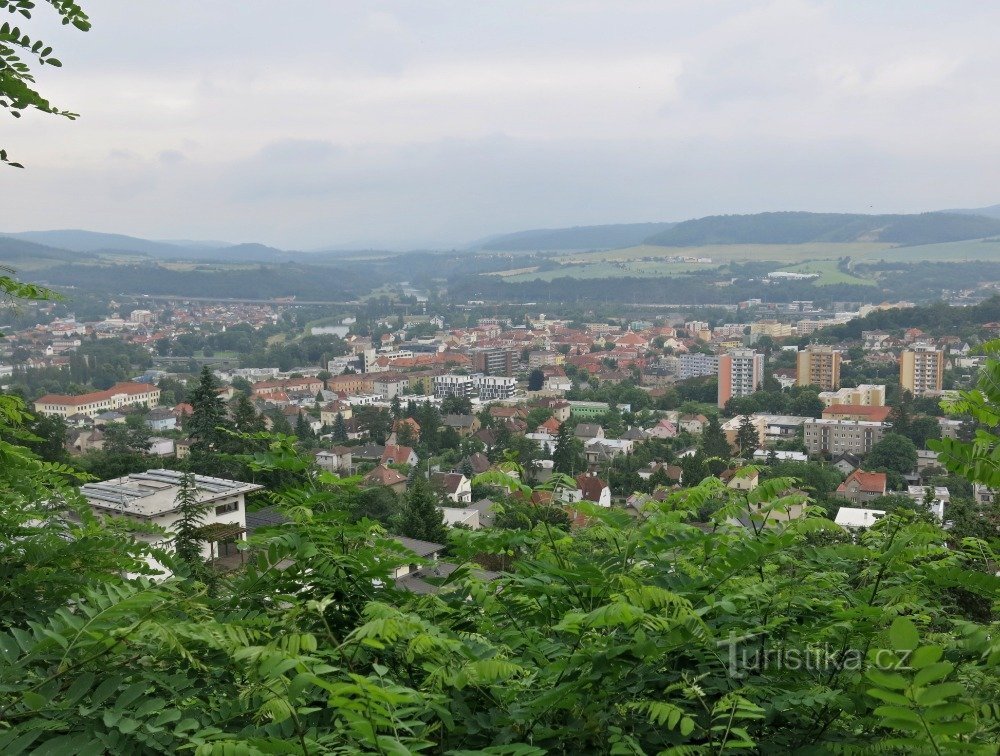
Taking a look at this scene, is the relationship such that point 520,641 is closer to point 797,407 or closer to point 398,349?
point 797,407

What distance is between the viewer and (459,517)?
24328mm

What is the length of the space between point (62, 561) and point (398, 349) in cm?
7709

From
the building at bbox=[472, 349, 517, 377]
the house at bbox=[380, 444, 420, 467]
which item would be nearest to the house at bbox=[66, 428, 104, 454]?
the house at bbox=[380, 444, 420, 467]

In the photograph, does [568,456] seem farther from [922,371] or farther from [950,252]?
[950,252]

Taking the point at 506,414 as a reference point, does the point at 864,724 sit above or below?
above

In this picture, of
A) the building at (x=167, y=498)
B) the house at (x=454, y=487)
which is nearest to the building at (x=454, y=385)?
the house at (x=454, y=487)


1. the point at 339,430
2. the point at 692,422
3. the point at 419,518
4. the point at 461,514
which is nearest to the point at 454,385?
the point at 339,430

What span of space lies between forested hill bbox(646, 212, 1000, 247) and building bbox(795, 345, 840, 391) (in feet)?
314

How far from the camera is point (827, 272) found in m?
120

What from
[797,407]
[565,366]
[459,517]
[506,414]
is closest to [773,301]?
[565,366]

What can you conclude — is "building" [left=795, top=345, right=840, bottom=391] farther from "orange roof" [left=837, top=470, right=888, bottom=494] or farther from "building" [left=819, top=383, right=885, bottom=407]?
"orange roof" [left=837, top=470, right=888, bottom=494]

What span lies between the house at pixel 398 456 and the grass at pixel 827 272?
88.5 metres

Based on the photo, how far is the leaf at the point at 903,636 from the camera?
108 centimetres

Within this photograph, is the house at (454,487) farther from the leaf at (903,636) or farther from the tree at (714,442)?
the leaf at (903,636)
